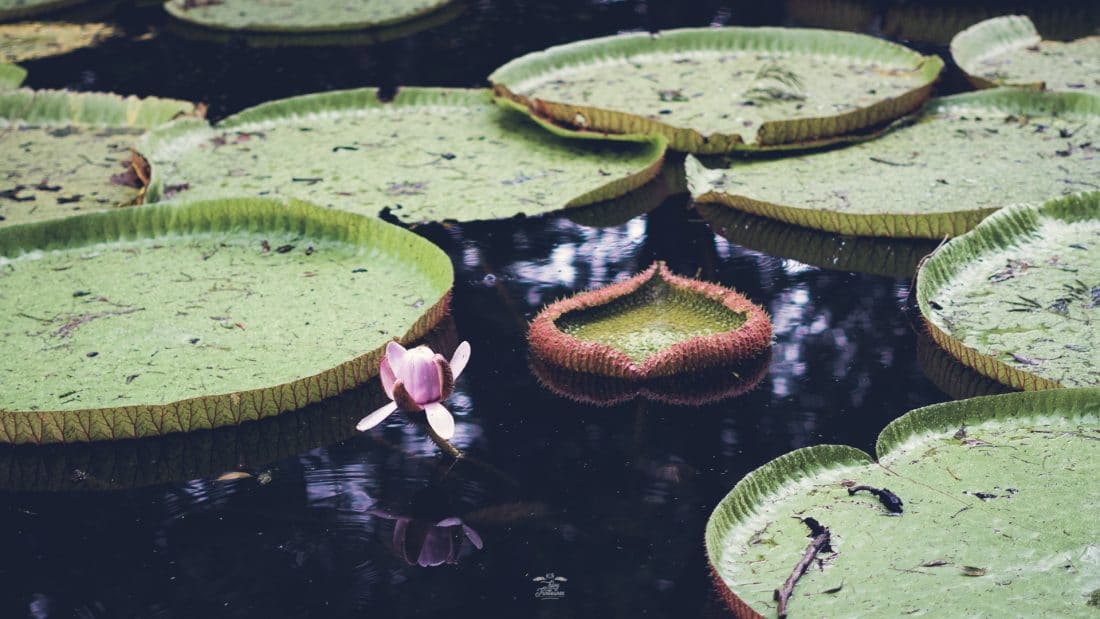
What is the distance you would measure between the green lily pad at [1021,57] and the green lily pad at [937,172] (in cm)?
30

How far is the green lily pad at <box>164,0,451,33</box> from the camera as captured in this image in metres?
6.23

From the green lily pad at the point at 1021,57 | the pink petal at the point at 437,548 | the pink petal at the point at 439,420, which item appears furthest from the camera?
the green lily pad at the point at 1021,57

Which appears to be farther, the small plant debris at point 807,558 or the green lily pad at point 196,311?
the green lily pad at point 196,311

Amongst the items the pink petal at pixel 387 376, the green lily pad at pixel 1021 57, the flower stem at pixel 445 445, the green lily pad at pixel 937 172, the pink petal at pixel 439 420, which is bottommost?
the flower stem at pixel 445 445

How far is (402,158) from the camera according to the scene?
4195mm

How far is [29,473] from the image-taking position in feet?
8.81

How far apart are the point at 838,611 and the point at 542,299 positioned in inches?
62.0

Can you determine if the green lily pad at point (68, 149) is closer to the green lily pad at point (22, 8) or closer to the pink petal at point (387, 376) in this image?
the pink petal at point (387, 376)

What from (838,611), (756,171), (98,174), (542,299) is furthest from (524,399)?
(98,174)

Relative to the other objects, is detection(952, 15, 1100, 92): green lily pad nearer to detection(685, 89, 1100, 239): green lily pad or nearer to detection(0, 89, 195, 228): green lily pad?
detection(685, 89, 1100, 239): green lily pad

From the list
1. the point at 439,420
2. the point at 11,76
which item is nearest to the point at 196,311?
the point at 439,420

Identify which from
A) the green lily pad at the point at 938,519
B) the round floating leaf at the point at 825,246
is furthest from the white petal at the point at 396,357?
the round floating leaf at the point at 825,246

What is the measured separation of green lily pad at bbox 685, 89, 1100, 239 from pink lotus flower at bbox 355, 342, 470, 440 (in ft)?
4.98

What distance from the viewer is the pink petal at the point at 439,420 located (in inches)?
96.3
